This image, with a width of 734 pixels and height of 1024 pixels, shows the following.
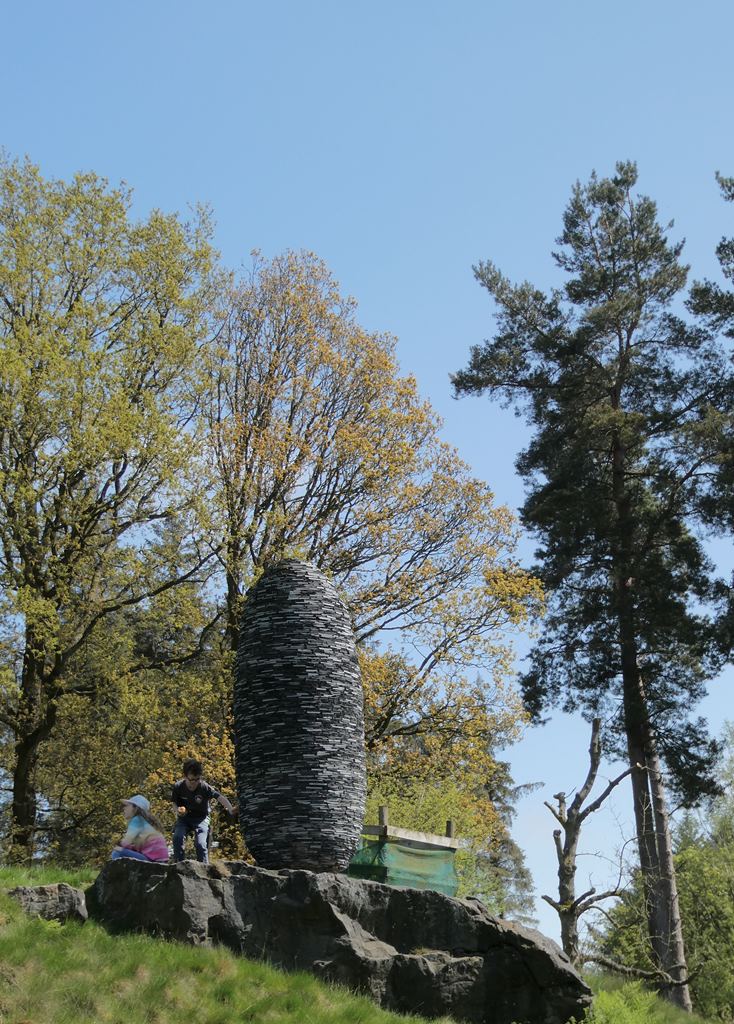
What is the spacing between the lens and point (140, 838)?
11258mm

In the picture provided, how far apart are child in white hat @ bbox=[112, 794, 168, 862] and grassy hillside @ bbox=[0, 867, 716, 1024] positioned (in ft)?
3.96

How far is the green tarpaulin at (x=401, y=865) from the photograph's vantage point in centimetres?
1272

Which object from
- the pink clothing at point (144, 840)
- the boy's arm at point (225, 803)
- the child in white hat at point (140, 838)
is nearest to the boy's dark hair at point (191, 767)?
the boy's arm at point (225, 803)

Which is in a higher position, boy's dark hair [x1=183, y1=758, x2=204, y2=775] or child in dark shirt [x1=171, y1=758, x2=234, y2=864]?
boy's dark hair [x1=183, y1=758, x2=204, y2=775]

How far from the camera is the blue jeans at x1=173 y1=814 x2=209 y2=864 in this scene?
453 inches

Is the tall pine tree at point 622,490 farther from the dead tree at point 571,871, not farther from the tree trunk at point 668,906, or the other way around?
the dead tree at point 571,871

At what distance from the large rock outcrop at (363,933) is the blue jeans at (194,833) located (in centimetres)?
66

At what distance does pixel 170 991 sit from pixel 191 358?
45.7 ft

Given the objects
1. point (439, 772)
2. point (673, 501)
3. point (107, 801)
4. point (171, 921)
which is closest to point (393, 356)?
point (673, 501)

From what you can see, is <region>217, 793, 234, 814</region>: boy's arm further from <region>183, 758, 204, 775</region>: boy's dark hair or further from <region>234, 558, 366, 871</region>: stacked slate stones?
<region>234, 558, 366, 871</region>: stacked slate stones

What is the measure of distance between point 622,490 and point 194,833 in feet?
52.3

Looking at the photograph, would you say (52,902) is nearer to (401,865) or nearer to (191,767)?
(191,767)

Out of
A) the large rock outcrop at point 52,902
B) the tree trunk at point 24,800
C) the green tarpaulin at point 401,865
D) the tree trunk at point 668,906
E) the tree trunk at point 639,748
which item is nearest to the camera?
the large rock outcrop at point 52,902

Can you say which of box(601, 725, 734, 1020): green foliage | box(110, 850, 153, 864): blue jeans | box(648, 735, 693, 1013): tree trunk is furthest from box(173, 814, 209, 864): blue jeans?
box(601, 725, 734, 1020): green foliage
